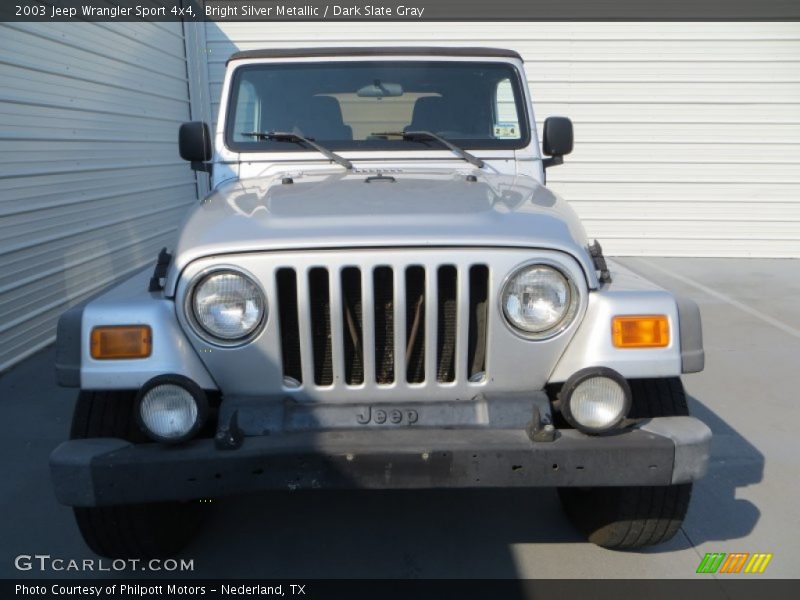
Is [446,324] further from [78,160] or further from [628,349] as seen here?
[78,160]

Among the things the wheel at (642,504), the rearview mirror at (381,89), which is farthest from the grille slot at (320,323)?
the rearview mirror at (381,89)

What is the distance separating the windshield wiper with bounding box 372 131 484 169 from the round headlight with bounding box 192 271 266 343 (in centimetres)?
150

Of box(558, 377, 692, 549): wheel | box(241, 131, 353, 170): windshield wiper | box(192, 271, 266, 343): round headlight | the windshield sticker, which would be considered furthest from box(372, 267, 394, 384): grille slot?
the windshield sticker

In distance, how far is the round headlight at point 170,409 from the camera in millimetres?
2115

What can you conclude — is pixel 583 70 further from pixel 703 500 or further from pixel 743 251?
pixel 703 500

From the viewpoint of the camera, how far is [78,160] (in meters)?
6.25

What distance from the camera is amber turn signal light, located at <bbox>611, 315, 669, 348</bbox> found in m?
2.25

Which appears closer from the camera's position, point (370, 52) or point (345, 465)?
point (345, 465)

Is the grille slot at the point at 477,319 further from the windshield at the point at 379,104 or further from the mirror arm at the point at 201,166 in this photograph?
the mirror arm at the point at 201,166

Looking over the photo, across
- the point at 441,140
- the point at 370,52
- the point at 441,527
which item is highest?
the point at 370,52

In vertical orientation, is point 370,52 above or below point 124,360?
above

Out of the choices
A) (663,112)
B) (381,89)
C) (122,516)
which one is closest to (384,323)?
(122,516)

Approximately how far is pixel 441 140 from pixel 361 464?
178 centimetres

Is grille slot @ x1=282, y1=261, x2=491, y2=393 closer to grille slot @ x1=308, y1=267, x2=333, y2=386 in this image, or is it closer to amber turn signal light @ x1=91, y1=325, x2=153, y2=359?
grille slot @ x1=308, y1=267, x2=333, y2=386
